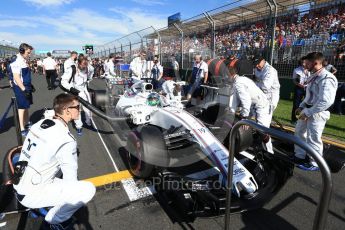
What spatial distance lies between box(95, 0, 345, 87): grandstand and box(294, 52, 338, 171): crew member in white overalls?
12.8ft

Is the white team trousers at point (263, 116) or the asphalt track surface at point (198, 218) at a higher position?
the white team trousers at point (263, 116)

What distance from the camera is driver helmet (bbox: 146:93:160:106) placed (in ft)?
14.1

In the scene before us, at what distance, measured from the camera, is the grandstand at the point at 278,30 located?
723cm

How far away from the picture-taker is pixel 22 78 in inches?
187

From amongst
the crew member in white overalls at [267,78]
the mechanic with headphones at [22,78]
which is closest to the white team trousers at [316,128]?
the crew member in white overalls at [267,78]

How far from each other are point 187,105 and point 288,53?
15.8 ft

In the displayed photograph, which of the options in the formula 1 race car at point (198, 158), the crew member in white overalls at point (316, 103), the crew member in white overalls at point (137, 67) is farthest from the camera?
the crew member in white overalls at point (137, 67)

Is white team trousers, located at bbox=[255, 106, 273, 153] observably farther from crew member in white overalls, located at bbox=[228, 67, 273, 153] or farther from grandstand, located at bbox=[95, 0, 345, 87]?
grandstand, located at bbox=[95, 0, 345, 87]

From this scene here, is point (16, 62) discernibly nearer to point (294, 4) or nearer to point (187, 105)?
point (187, 105)

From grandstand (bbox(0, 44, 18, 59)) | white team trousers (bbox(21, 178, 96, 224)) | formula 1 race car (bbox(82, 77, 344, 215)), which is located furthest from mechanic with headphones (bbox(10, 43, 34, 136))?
grandstand (bbox(0, 44, 18, 59))

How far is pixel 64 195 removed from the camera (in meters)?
2.06

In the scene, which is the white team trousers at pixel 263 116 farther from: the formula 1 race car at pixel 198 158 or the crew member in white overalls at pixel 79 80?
the crew member in white overalls at pixel 79 80

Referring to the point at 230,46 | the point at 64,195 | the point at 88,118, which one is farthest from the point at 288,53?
the point at 64,195

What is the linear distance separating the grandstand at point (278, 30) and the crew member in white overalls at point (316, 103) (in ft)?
12.8
